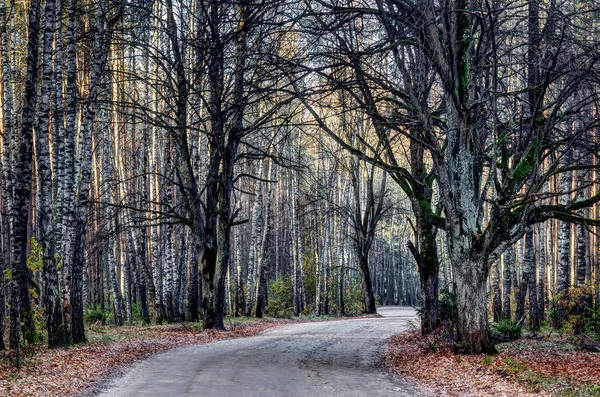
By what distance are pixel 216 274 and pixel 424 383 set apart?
12.1 m

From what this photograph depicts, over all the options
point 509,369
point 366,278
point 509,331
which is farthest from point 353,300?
point 509,369

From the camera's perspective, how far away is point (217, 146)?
69.7ft

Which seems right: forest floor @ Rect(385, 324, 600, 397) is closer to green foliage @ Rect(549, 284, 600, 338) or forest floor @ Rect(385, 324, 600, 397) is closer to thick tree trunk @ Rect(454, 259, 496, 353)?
thick tree trunk @ Rect(454, 259, 496, 353)

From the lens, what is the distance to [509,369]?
11023mm

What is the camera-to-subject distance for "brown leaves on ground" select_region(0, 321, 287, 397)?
372 inches

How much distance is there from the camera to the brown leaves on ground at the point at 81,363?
946cm

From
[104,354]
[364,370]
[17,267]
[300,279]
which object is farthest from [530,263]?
[300,279]

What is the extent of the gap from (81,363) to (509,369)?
7985 millimetres

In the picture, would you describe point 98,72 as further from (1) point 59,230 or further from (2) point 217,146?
(2) point 217,146

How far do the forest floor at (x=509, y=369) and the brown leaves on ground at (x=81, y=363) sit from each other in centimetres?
570

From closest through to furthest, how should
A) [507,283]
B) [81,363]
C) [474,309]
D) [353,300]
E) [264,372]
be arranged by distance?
[264,372]
[81,363]
[474,309]
[507,283]
[353,300]

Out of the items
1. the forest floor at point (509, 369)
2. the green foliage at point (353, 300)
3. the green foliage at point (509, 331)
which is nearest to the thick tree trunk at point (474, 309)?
the forest floor at point (509, 369)

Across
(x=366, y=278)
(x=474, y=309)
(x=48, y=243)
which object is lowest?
(x=366, y=278)

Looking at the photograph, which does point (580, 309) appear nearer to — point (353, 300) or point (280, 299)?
point (280, 299)
